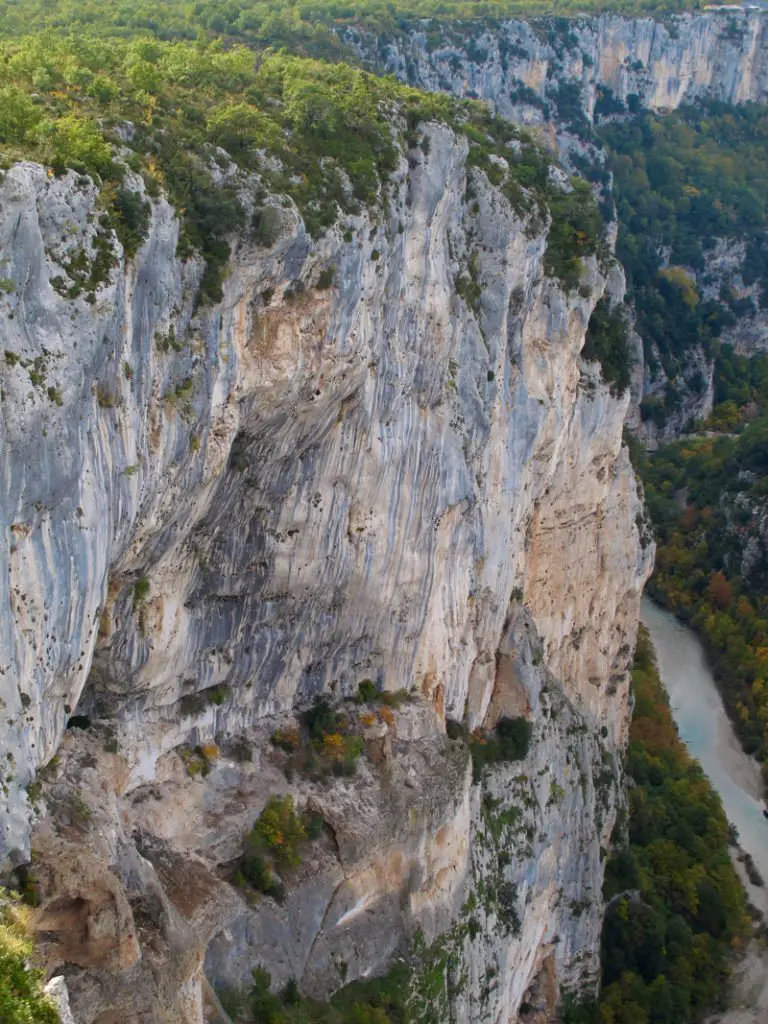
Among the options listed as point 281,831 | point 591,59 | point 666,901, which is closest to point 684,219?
point 591,59

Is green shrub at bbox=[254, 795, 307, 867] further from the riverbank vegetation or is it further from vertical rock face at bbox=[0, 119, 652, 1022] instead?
the riverbank vegetation

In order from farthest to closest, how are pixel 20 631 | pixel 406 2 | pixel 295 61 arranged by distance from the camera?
pixel 406 2
pixel 295 61
pixel 20 631

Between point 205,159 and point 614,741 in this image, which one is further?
point 614,741

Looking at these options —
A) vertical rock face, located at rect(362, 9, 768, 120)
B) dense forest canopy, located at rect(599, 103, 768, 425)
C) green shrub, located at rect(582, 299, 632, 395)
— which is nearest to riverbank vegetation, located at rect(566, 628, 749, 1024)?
green shrub, located at rect(582, 299, 632, 395)

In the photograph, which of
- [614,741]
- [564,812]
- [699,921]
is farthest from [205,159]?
[699,921]

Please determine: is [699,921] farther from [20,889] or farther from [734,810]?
[20,889]

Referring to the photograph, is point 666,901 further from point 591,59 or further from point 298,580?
point 591,59
